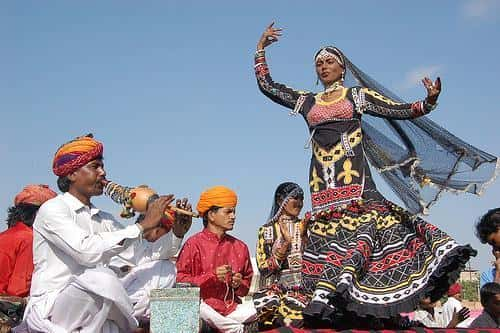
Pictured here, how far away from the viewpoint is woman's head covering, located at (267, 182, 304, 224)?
22.2 feet

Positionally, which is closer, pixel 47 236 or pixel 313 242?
pixel 47 236

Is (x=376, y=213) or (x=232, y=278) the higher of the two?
(x=376, y=213)

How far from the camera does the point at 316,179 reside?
5422mm

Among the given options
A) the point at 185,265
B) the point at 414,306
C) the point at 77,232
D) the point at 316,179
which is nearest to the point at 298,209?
the point at 316,179

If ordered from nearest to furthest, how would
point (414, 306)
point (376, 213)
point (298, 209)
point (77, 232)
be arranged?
1. point (77, 232)
2. point (414, 306)
3. point (376, 213)
4. point (298, 209)

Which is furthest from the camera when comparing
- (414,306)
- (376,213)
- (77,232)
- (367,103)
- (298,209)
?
(298,209)

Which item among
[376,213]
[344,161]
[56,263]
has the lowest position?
[56,263]

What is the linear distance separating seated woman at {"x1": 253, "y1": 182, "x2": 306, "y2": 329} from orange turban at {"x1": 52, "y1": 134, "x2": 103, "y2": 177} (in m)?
1.83

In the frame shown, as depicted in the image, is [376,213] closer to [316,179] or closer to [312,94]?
[316,179]

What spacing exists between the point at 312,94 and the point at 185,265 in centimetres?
194

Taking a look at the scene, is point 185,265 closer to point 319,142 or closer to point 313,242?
point 313,242

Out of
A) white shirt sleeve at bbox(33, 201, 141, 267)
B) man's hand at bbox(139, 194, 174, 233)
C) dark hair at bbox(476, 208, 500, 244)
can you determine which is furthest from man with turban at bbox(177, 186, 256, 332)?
dark hair at bbox(476, 208, 500, 244)

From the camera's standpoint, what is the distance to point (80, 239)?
4262 mm

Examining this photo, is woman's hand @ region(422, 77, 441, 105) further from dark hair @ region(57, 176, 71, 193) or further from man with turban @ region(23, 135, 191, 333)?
dark hair @ region(57, 176, 71, 193)
